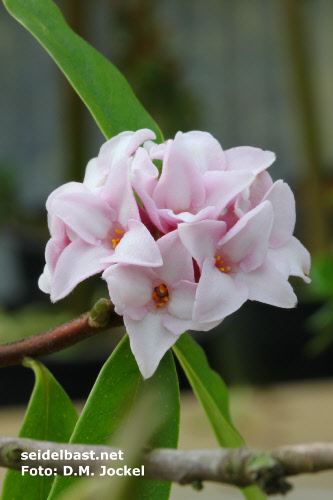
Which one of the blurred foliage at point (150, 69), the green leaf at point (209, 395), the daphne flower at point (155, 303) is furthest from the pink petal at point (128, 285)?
the blurred foliage at point (150, 69)

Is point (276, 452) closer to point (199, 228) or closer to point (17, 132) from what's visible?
point (199, 228)

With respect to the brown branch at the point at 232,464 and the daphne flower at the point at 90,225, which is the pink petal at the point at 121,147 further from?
the brown branch at the point at 232,464

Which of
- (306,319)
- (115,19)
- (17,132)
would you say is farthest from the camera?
(17,132)

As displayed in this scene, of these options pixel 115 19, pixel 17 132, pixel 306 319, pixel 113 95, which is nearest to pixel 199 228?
pixel 113 95

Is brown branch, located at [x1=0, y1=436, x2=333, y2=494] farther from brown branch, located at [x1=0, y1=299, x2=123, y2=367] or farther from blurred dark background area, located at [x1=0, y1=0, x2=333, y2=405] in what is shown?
blurred dark background area, located at [x1=0, y1=0, x2=333, y2=405]

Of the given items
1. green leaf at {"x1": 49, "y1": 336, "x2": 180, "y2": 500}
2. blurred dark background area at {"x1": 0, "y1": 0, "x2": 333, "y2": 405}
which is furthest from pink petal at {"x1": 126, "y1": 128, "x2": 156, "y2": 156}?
blurred dark background area at {"x1": 0, "y1": 0, "x2": 333, "y2": 405}
